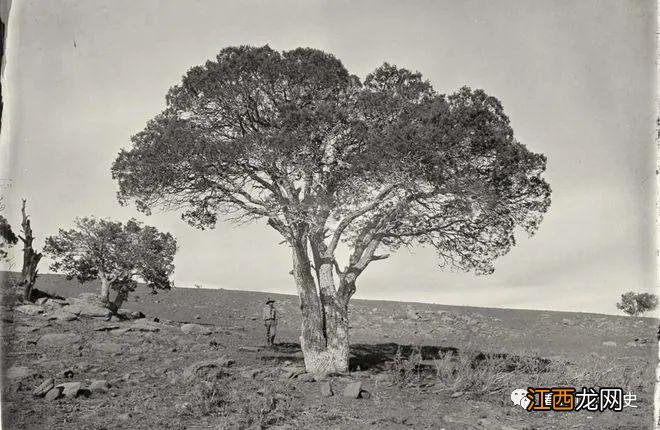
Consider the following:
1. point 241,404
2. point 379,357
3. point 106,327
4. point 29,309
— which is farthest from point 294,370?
point 29,309

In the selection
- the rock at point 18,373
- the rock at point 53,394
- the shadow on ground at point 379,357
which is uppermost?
the shadow on ground at point 379,357

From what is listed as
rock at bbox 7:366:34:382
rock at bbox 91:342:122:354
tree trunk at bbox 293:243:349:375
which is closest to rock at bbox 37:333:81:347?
rock at bbox 91:342:122:354

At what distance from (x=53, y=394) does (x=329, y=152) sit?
28.9ft

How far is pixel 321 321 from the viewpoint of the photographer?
52.1 ft

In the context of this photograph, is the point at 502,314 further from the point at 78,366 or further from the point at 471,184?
the point at 78,366

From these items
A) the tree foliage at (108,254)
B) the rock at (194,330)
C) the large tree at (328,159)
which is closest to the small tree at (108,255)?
the tree foliage at (108,254)

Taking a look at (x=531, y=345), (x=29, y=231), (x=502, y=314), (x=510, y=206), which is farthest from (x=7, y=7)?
(x=502, y=314)

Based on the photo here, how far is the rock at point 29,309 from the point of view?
2354cm

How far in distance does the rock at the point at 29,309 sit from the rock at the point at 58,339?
16.6 feet

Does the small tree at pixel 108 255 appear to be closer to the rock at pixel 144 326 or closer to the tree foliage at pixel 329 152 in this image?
the rock at pixel 144 326

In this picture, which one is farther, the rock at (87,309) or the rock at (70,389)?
the rock at (87,309)

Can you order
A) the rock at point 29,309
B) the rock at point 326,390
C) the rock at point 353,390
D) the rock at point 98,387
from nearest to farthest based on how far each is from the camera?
the rock at point 98,387 < the rock at point 353,390 < the rock at point 326,390 < the rock at point 29,309

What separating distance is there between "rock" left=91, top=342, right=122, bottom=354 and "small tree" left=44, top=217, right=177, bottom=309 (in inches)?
460

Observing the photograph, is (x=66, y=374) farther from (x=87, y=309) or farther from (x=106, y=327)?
(x=87, y=309)
